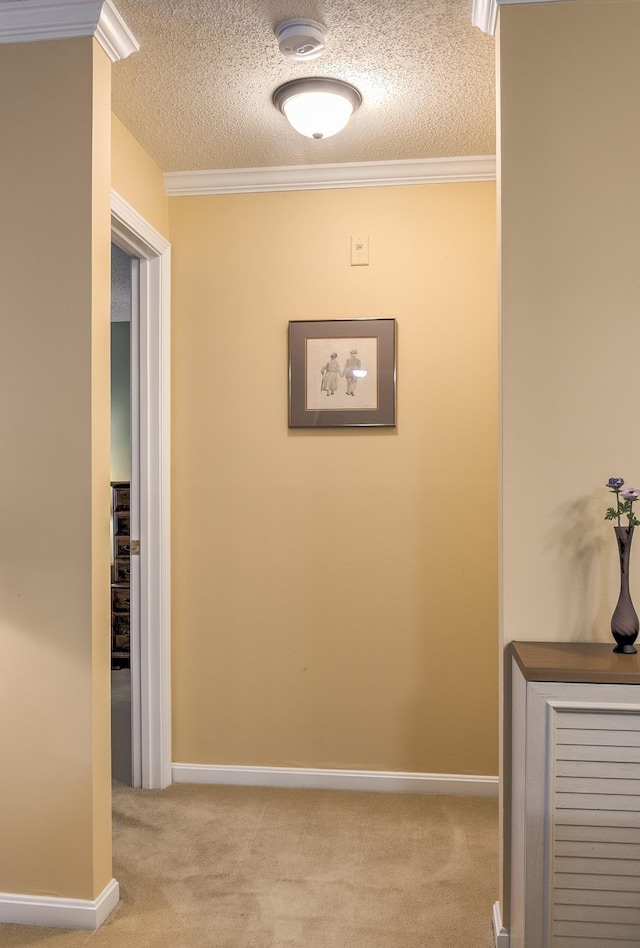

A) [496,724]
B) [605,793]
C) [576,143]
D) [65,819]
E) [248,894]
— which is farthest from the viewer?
[496,724]

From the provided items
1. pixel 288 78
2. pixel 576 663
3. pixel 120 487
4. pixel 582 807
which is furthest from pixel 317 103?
pixel 120 487

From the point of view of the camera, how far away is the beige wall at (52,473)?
7.46ft

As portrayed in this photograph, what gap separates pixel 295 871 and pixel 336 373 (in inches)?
73.7

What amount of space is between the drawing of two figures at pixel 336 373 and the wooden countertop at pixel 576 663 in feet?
5.04

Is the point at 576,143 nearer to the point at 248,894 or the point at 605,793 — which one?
the point at 605,793

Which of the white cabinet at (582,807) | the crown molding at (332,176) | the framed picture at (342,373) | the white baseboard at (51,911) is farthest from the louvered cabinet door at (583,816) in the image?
the crown molding at (332,176)

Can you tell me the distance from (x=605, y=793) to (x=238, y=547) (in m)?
1.93

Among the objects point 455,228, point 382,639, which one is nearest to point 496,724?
point 382,639

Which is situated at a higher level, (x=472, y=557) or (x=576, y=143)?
(x=576, y=143)

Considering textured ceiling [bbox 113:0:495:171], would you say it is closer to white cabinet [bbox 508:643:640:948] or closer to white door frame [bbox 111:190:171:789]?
white door frame [bbox 111:190:171:789]

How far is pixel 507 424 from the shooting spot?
212 centimetres

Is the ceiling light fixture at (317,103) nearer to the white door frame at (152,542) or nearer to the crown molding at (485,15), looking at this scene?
the crown molding at (485,15)

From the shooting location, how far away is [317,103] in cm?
265

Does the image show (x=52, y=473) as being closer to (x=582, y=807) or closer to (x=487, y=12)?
(x=582, y=807)
